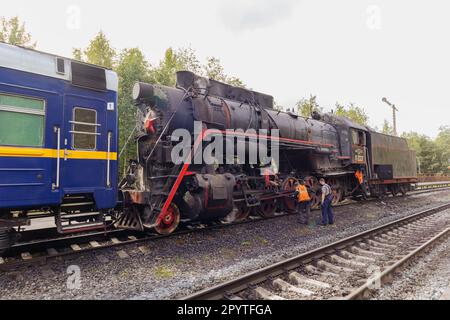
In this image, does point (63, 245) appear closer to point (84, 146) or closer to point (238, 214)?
point (84, 146)

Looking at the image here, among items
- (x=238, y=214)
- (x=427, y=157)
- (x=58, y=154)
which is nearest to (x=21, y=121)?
(x=58, y=154)

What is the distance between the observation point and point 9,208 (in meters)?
5.16

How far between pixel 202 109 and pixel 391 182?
14.8 m

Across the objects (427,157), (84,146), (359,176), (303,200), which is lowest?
(303,200)

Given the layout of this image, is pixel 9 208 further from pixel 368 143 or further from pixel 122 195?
pixel 368 143

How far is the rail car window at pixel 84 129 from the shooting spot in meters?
5.98

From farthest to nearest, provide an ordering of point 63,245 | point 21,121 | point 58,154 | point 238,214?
point 238,214 → point 63,245 → point 58,154 → point 21,121

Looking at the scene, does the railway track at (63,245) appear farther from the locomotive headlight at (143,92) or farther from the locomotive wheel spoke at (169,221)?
the locomotive headlight at (143,92)

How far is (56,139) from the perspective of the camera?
5.68 m

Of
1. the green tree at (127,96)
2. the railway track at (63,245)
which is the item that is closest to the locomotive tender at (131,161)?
the railway track at (63,245)

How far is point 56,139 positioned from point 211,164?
3796 millimetres

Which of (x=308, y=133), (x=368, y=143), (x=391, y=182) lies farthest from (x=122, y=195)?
(x=391, y=182)

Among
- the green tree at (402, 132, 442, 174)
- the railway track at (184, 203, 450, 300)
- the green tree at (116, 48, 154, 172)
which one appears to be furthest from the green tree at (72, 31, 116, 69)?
the green tree at (402, 132, 442, 174)

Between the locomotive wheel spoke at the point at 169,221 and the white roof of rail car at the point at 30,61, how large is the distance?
148 inches
